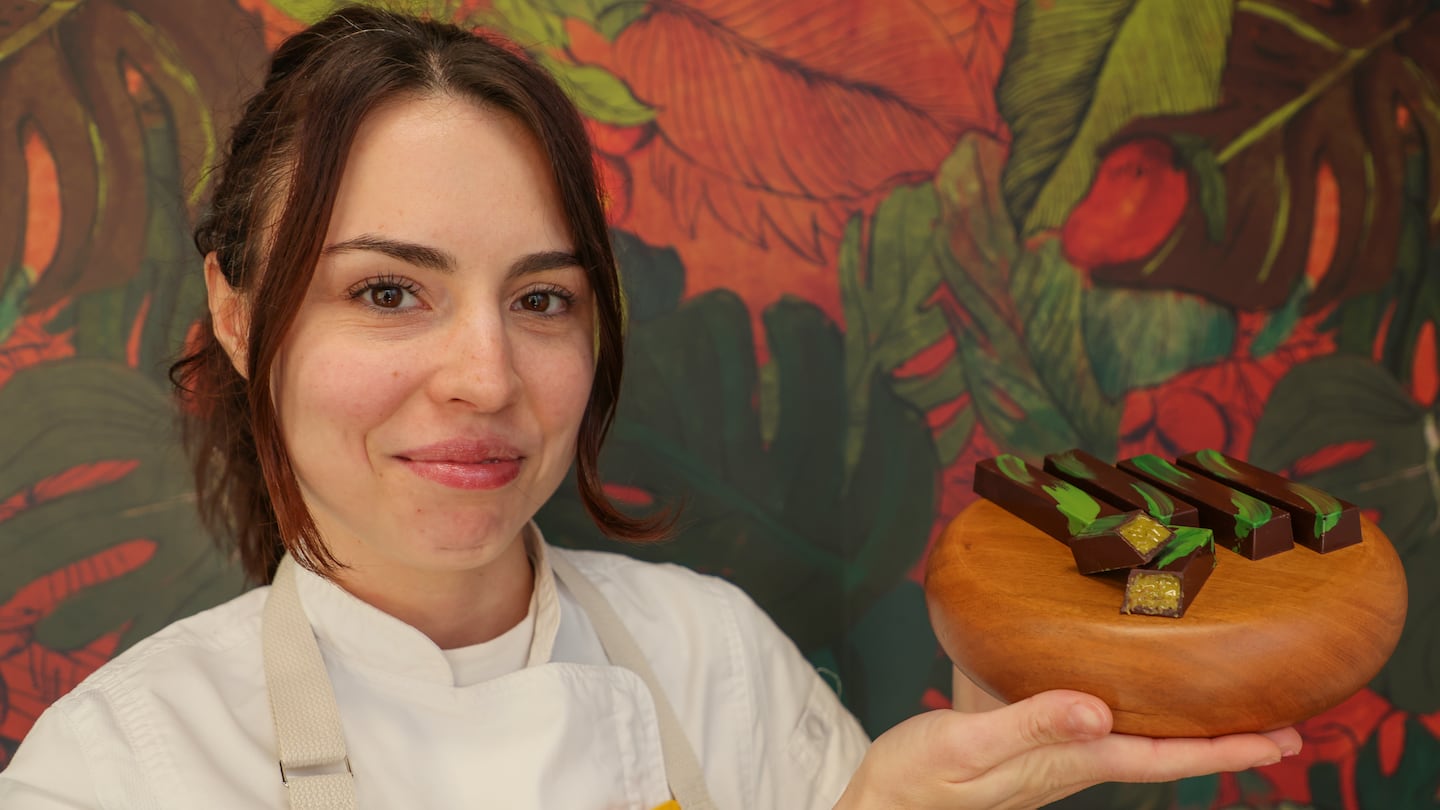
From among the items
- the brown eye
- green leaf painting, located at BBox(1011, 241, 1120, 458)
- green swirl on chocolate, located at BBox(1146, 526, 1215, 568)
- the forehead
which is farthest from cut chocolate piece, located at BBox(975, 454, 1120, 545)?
the brown eye

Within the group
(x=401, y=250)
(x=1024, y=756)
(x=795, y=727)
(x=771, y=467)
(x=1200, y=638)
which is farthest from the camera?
(x=771, y=467)

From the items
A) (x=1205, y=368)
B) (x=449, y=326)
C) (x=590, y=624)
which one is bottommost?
(x=590, y=624)

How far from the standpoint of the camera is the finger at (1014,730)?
923 millimetres

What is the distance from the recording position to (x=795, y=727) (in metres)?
1.58

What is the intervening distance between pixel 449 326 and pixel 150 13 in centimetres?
68

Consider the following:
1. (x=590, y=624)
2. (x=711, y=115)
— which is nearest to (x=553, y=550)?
(x=590, y=624)

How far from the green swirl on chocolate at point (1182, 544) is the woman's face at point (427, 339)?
643 mm

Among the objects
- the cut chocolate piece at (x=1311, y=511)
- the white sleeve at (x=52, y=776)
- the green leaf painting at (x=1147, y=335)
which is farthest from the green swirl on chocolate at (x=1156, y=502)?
the white sleeve at (x=52, y=776)

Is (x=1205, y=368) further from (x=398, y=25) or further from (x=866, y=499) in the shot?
(x=398, y=25)

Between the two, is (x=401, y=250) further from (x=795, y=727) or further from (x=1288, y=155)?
(x=1288, y=155)

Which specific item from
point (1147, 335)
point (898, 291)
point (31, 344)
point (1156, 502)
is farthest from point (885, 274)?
point (31, 344)

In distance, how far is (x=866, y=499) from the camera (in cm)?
187

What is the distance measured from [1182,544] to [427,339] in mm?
746

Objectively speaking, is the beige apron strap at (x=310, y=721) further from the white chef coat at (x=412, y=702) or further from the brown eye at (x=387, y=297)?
the brown eye at (x=387, y=297)
